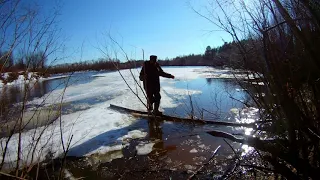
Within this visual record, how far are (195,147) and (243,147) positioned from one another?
861 millimetres

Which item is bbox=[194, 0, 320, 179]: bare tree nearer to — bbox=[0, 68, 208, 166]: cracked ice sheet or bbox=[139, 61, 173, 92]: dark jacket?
bbox=[0, 68, 208, 166]: cracked ice sheet

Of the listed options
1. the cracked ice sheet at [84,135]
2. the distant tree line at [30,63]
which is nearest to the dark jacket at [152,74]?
the cracked ice sheet at [84,135]

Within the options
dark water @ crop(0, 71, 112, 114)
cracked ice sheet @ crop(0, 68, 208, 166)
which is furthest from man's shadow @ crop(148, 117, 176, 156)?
dark water @ crop(0, 71, 112, 114)

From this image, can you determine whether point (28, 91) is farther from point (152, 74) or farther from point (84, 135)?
point (152, 74)

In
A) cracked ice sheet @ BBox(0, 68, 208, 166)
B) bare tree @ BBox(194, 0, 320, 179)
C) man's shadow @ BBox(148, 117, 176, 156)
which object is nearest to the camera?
bare tree @ BBox(194, 0, 320, 179)

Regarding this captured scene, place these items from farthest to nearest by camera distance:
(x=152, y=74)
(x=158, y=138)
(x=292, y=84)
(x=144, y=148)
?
1. (x=152, y=74)
2. (x=158, y=138)
3. (x=144, y=148)
4. (x=292, y=84)

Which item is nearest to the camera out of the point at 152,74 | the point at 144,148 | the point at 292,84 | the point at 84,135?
the point at 292,84

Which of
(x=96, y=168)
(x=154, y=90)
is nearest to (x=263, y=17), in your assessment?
(x=96, y=168)

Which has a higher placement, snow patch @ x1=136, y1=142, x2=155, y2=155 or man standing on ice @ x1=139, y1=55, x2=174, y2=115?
man standing on ice @ x1=139, y1=55, x2=174, y2=115

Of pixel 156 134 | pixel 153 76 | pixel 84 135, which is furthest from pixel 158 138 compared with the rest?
pixel 153 76

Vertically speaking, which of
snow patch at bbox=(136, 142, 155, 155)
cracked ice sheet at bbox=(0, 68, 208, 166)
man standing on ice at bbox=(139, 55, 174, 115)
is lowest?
snow patch at bbox=(136, 142, 155, 155)

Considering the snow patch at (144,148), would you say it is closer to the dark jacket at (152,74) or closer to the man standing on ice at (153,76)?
the man standing on ice at (153,76)

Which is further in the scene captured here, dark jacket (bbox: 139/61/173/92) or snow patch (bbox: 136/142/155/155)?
dark jacket (bbox: 139/61/173/92)

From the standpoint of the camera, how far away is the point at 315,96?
7.56 ft
